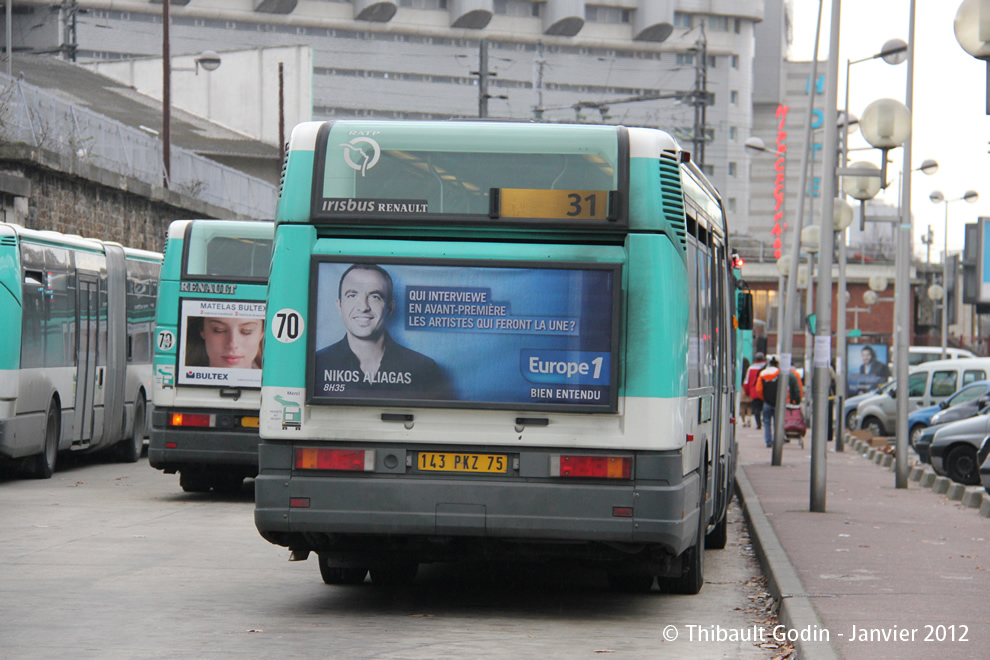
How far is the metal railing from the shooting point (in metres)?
26.7

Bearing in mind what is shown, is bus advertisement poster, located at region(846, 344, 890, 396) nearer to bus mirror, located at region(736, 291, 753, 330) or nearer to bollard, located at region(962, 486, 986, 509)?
bollard, located at region(962, 486, 986, 509)

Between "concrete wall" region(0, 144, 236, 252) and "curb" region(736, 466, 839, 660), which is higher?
"concrete wall" region(0, 144, 236, 252)

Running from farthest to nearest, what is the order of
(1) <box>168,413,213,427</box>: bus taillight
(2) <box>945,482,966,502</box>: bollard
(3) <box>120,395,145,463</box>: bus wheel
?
(3) <box>120,395,145,463</box>: bus wheel → (2) <box>945,482,966,502</box>: bollard → (1) <box>168,413,213,427</box>: bus taillight

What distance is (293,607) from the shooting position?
9.45 metres

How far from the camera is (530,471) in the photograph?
28.5 ft

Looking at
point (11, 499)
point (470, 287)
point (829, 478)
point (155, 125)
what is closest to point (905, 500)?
point (829, 478)

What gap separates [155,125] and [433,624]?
48758 mm

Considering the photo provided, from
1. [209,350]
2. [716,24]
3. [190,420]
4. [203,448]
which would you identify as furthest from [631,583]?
[716,24]

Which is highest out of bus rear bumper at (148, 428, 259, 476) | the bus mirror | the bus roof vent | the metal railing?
the metal railing

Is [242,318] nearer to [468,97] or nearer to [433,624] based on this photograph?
[433,624]

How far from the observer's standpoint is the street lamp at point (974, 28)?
7758mm

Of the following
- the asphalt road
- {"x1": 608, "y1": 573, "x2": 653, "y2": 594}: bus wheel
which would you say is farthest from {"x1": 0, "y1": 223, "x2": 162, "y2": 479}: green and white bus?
{"x1": 608, "y1": 573, "x2": 653, "y2": 594}: bus wheel

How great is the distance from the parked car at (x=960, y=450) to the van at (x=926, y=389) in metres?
13.3

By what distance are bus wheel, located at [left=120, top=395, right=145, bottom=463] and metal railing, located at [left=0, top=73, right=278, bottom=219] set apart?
14.1 feet
